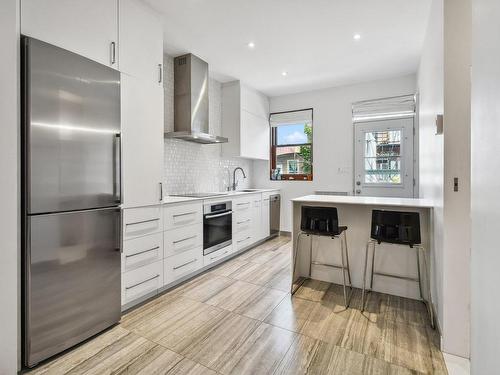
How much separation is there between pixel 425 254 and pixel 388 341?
917 mm

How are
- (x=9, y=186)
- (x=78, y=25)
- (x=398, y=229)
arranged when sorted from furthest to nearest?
(x=398, y=229) → (x=78, y=25) → (x=9, y=186)

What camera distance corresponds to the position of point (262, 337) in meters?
2.05

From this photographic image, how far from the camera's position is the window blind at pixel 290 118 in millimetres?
5207

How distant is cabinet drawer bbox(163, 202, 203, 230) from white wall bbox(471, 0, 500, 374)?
2447mm

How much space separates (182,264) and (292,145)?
3.45m

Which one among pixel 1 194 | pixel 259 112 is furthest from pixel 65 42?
pixel 259 112

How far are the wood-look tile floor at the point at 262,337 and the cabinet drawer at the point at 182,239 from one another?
0.44 m

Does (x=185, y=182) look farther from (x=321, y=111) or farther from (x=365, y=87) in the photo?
(x=365, y=87)

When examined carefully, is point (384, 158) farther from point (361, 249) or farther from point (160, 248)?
point (160, 248)

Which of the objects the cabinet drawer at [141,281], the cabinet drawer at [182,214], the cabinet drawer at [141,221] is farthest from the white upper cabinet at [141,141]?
the cabinet drawer at [141,281]

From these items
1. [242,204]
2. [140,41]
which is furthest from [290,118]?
[140,41]

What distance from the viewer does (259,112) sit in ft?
17.1

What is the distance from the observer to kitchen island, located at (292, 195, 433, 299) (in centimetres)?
258

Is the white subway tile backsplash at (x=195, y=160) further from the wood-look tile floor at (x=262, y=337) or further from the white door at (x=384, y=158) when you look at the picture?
the white door at (x=384, y=158)
